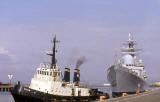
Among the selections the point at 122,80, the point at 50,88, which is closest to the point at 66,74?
the point at 50,88

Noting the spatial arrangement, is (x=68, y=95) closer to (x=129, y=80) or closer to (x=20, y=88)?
(x=20, y=88)

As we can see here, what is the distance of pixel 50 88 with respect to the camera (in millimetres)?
49625

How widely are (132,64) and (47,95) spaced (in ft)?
199

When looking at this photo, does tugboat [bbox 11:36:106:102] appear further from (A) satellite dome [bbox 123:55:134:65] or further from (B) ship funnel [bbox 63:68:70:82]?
(A) satellite dome [bbox 123:55:134:65]

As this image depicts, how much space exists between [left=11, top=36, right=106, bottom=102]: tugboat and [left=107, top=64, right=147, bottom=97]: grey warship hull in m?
29.6

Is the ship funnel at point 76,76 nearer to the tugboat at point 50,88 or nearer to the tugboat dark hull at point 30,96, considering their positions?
the tugboat at point 50,88

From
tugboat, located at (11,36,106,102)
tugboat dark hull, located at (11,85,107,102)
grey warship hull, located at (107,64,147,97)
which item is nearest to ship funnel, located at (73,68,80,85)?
tugboat, located at (11,36,106,102)

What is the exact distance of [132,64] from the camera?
10406cm

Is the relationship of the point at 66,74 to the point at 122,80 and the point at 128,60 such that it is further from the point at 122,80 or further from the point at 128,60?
the point at 128,60

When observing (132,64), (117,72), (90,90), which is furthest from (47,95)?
(132,64)

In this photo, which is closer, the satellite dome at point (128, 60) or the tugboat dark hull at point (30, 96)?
the tugboat dark hull at point (30, 96)

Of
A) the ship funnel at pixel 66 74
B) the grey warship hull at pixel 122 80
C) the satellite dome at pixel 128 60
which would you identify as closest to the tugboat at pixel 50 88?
the ship funnel at pixel 66 74

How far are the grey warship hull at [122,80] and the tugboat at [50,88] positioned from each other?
29.6m

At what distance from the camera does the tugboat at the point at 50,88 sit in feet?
155
